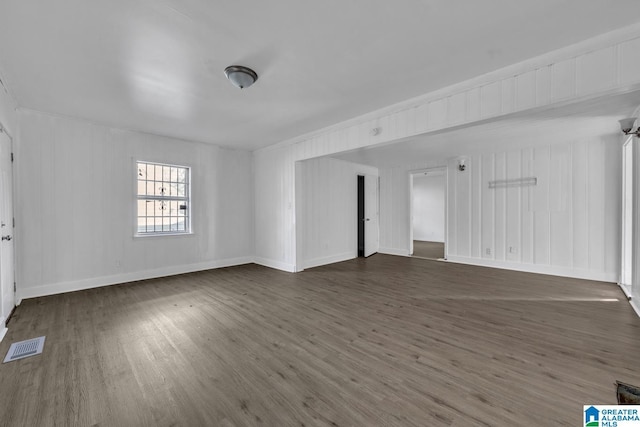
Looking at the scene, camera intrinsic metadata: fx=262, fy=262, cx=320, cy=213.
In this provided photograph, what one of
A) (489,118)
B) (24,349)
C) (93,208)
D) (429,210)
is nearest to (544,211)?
(489,118)

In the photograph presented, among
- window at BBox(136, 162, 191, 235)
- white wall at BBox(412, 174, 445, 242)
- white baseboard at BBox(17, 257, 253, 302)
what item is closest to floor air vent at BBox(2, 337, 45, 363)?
white baseboard at BBox(17, 257, 253, 302)

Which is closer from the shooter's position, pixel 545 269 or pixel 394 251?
pixel 545 269

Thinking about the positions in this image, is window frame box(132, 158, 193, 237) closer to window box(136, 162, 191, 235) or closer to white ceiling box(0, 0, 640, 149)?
window box(136, 162, 191, 235)

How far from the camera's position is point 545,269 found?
16.8ft

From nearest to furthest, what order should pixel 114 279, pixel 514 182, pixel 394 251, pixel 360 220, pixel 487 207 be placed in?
pixel 114 279 → pixel 514 182 → pixel 487 207 → pixel 360 220 → pixel 394 251

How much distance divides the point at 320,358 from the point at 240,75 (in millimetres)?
2738

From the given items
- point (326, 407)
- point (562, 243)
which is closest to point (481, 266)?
point (562, 243)

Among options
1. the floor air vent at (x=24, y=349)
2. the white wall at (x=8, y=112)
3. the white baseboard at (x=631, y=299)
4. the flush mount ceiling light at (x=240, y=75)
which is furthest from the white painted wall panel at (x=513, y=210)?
the white wall at (x=8, y=112)

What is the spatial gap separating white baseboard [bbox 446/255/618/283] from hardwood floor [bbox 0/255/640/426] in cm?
69

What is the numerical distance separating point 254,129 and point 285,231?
2.11 meters

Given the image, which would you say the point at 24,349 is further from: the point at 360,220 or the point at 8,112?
the point at 360,220

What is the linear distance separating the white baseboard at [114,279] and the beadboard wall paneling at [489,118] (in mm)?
1035

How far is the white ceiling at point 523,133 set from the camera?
10.6 ft

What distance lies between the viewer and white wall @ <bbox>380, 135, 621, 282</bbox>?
4.60 meters
